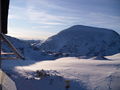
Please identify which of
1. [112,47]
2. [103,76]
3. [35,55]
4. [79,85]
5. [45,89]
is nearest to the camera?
[45,89]

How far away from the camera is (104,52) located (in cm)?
17100

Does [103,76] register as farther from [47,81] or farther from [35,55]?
[35,55]

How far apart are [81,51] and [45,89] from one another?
6336 inches

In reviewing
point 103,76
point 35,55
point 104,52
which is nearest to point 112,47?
point 104,52

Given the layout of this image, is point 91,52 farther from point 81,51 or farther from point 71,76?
point 71,76

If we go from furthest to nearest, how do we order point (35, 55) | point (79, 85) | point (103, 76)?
point (35, 55) → point (103, 76) → point (79, 85)

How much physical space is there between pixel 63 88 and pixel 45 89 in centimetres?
195

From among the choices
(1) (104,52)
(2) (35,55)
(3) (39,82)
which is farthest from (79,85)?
(1) (104,52)

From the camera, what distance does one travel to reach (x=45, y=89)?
70.5ft

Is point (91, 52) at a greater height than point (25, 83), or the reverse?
point (25, 83)

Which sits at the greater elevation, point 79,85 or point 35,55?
point 79,85

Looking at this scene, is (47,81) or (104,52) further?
(104,52)

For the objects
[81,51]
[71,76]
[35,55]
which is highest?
[71,76]

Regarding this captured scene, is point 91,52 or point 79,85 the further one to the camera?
point 91,52
